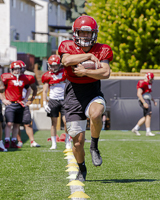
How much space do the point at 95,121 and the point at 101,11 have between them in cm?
2379

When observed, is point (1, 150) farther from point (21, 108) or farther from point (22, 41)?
point (22, 41)

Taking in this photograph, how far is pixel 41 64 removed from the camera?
167ft

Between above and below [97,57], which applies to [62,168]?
below

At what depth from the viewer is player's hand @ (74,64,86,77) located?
16.1 ft

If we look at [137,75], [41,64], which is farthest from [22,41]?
[137,75]

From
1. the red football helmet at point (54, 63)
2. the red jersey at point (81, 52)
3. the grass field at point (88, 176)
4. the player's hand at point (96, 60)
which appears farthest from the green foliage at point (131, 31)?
the player's hand at point (96, 60)

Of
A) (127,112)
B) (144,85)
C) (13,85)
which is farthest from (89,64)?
(127,112)

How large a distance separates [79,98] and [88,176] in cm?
115

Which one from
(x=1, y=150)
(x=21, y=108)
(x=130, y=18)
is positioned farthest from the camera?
(x=130, y=18)

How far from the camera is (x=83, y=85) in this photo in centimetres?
525

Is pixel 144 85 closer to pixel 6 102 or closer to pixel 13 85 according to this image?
pixel 13 85

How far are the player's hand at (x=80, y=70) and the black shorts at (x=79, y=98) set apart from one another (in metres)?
0.34

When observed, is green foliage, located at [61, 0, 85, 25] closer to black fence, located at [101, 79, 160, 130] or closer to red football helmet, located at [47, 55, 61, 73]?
black fence, located at [101, 79, 160, 130]

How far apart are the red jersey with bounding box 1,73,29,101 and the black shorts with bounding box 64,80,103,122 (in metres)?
4.04
